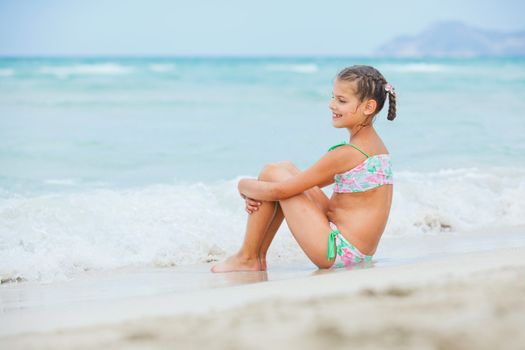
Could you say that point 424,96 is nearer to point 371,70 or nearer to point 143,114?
point 143,114

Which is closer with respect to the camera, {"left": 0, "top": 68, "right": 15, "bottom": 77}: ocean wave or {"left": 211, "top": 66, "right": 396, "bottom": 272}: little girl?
{"left": 211, "top": 66, "right": 396, "bottom": 272}: little girl

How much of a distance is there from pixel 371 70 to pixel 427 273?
1317mm

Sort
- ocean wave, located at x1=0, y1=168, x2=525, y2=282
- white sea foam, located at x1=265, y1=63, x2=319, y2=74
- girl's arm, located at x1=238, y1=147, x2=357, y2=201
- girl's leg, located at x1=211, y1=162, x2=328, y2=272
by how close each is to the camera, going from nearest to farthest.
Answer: girl's arm, located at x1=238, y1=147, x2=357, y2=201
girl's leg, located at x1=211, y1=162, x2=328, y2=272
ocean wave, located at x1=0, y1=168, x2=525, y2=282
white sea foam, located at x1=265, y1=63, x2=319, y2=74

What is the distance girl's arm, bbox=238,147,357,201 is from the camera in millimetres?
4082

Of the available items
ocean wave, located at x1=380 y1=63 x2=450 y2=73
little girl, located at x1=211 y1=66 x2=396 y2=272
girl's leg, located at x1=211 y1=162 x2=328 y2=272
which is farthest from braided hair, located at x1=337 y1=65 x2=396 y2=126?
ocean wave, located at x1=380 y1=63 x2=450 y2=73

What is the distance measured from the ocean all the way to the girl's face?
4.15 ft

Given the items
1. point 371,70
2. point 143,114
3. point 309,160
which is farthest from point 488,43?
point 371,70

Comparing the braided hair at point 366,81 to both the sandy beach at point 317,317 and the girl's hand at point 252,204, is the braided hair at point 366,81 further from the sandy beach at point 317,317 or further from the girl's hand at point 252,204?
the sandy beach at point 317,317

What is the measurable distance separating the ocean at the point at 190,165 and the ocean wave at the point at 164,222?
0.5 inches

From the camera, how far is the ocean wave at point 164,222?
4.98 m

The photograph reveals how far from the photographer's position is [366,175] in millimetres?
4148

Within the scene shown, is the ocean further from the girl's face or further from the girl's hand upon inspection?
the girl's face

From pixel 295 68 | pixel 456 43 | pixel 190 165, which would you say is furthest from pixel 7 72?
pixel 456 43

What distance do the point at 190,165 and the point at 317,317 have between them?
21.7ft
